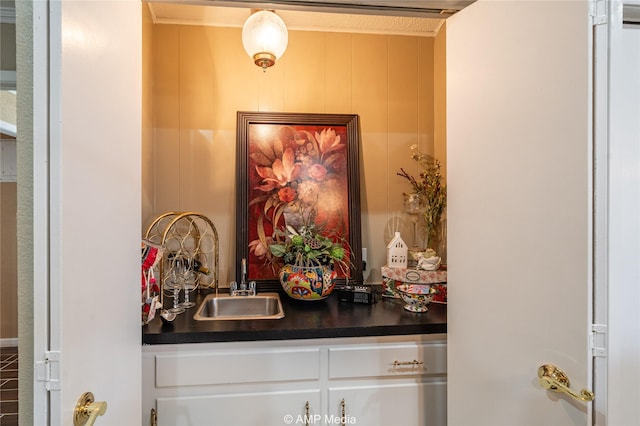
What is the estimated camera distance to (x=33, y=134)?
571 mm

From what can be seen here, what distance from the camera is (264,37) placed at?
1460 mm

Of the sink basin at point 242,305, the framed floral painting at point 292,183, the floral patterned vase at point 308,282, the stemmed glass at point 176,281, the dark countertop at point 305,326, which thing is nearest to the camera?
the dark countertop at point 305,326

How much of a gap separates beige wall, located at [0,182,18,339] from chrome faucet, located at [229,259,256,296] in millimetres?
958

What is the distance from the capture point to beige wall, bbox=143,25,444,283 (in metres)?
1.76

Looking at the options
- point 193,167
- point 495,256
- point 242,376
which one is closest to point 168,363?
point 242,376

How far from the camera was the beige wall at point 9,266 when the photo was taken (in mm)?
636

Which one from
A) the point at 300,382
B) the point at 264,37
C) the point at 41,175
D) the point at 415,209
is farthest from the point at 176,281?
the point at 415,209

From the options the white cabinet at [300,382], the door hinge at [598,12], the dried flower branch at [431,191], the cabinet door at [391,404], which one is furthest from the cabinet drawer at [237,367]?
the door hinge at [598,12]

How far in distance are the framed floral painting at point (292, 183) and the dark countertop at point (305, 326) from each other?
406 millimetres

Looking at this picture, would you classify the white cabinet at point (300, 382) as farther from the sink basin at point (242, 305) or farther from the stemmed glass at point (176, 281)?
the sink basin at point (242, 305)

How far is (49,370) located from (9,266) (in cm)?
25

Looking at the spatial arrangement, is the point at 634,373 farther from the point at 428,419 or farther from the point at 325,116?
the point at 325,116

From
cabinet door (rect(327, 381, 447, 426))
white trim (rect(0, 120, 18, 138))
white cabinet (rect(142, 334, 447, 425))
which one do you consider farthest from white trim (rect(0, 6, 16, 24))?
cabinet door (rect(327, 381, 447, 426))

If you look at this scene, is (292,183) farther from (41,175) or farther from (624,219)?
(624,219)
